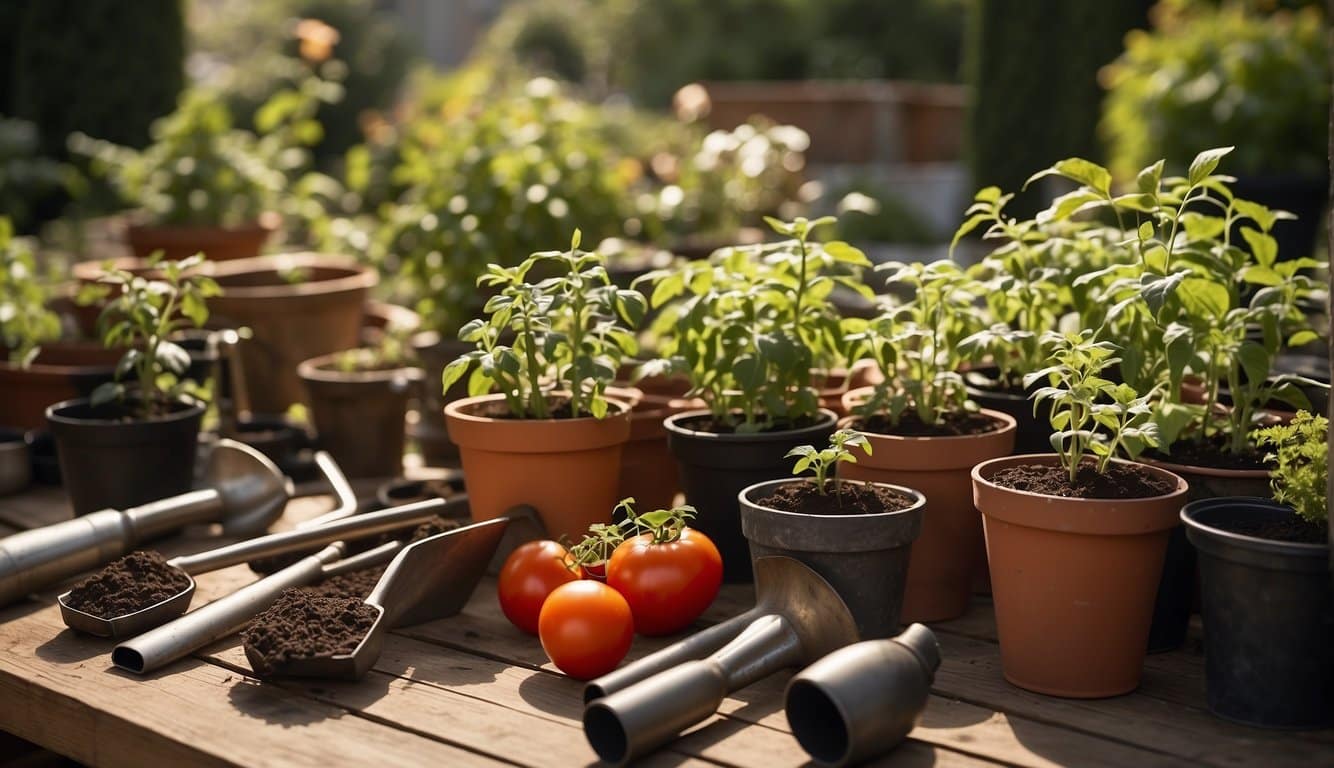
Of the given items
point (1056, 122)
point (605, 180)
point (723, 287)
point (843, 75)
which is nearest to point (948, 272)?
point (723, 287)

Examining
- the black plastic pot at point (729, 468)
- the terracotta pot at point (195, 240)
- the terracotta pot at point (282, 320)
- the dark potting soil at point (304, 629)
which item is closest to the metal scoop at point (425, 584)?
the dark potting soil at point (304, 629)

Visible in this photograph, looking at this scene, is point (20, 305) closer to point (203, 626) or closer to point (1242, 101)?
point (203, 626)

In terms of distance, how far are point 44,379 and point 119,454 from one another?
0.73 metres

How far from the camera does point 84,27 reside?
256 inches

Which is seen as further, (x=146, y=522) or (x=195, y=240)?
(x=195, y=240)

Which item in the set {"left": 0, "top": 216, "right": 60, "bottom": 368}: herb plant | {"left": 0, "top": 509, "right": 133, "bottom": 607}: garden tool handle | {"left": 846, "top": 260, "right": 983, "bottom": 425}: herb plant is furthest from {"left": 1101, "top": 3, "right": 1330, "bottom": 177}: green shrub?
{"left": 0, "top": 509, "right": 133, "bottom": 607}: garden tool handle

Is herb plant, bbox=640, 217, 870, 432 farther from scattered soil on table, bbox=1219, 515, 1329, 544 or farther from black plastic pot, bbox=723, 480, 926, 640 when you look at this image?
scattered soil on table, bbox=1219, 515, 1329, 544

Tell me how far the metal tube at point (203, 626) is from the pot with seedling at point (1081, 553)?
108 centimetres

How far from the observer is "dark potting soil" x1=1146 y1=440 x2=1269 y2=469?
6.66 ft

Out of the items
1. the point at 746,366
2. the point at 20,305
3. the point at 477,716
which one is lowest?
the point at 477,716

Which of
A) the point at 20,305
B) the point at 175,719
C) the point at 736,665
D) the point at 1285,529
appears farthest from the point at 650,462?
the point at 20,305

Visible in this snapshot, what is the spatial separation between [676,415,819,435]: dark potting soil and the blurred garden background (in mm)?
421

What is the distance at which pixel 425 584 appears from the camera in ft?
7.09

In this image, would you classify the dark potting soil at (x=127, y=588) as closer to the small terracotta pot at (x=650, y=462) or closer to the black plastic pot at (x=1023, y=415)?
the small terracotta pot at (x=650, y=462)
